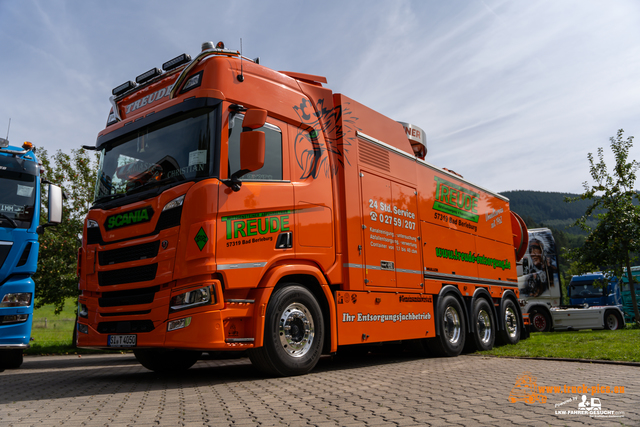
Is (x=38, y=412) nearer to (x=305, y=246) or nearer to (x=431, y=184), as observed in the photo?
(x=305, y=246)

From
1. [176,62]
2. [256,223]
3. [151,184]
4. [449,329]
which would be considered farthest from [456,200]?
[151,184]

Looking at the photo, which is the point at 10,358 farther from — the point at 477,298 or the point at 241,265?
the point at 477,298

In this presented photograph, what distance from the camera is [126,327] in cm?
584

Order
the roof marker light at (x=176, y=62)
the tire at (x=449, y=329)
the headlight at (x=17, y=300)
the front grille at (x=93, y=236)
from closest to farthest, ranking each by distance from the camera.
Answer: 1. the front grille at (x=93, y=236)
2. the roof marker light at (x=176, y=62)
3. the headlight at (x=17, y=300)
4. the tire at (x=449, y=329)

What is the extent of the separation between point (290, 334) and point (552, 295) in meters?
17.8

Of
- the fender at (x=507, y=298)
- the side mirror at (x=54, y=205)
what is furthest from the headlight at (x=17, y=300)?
the fender at (x=507, y=298)

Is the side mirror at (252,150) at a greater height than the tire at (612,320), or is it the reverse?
the side mirror at (252,150)

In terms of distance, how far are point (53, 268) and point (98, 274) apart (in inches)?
457

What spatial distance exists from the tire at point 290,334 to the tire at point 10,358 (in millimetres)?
6078

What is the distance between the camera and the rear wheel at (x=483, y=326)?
10.1 meters

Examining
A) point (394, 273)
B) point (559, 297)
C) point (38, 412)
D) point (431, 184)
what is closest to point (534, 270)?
point (559, 297)

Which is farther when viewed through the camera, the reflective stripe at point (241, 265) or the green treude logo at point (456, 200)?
Answer: the green treude logo at point (456, 200)

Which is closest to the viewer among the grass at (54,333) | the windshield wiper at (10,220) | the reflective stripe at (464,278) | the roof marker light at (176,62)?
the roof marker light at (176,62)

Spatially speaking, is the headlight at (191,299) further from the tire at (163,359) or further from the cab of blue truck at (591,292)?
the cab of blue truck at (591,292)
